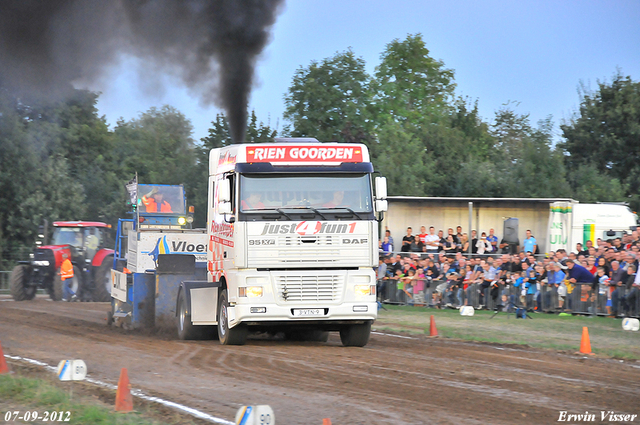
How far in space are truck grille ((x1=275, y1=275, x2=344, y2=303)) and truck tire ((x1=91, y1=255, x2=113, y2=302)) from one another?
16.6 metres

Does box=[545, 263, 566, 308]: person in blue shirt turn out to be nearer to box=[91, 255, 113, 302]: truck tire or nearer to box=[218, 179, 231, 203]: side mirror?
box=[218, 179, 231, 203]: side mirror

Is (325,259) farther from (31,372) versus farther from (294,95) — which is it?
(294,95)

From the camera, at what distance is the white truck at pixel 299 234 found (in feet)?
42.2

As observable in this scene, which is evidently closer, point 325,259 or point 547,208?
point 325,259

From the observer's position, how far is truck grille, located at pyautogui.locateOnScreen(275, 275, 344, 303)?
12.9 metres

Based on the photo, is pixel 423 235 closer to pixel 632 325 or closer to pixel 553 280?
pixel 553 280

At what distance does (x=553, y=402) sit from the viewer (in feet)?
28.1

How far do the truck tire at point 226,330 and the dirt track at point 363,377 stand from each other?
21cm

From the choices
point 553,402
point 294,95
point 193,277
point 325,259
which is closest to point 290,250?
point 325,259

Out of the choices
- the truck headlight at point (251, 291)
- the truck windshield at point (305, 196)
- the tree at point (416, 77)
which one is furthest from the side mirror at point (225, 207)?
the tree at point (416, 77)

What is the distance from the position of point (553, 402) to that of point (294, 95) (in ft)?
147

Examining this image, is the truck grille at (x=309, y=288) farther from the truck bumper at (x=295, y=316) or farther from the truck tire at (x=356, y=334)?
the truck tire at (x=356, y=334)

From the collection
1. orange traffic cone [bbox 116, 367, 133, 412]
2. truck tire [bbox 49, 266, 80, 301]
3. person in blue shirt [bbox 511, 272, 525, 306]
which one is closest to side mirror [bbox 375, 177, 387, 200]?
orange traffic cone [bbox 116, 367, 133, 412]

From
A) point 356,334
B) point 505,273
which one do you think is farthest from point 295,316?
point 505,273
